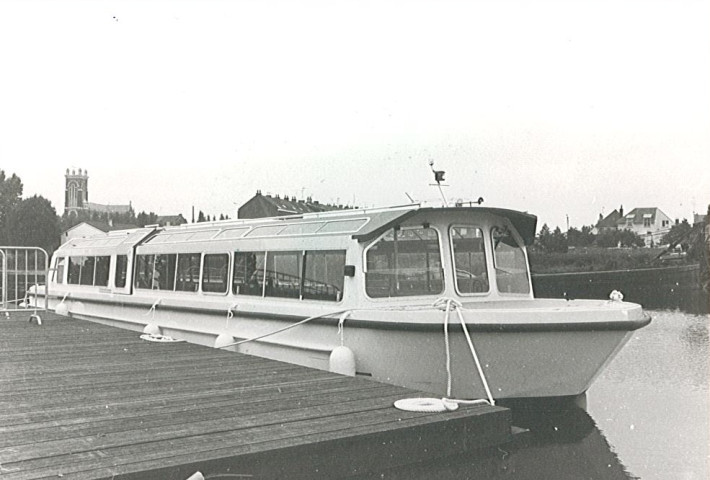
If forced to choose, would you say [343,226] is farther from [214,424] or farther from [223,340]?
[214,424]

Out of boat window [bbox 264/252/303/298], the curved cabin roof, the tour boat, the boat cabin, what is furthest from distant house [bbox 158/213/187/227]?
boat window [bbox 264/252/303/298]

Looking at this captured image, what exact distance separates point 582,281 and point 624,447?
108 ft

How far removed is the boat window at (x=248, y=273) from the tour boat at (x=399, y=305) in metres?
0.03

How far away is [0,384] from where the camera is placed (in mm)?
6871

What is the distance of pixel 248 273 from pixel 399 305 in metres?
3.45

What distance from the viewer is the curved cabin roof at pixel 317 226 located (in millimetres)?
9508

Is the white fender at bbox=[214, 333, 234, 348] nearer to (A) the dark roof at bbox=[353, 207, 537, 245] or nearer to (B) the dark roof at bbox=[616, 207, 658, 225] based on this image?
(A) the dark roof at bbox=[353, 207, 537, 245]

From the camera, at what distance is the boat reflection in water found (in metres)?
7.70

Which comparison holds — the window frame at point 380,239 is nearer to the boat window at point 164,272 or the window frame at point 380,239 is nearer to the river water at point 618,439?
the river water at point 618,439

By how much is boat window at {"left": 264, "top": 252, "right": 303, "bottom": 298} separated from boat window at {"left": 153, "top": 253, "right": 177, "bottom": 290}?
3567 mm

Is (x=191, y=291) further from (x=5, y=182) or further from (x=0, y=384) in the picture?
(x=5, y=182)

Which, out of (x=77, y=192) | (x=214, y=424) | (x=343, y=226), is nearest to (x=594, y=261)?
(x=343, y=226)

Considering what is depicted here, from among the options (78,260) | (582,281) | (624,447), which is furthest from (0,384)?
(582,281)

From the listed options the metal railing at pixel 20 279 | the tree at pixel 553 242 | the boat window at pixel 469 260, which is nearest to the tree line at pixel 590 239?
the tree at pixel 553 242
